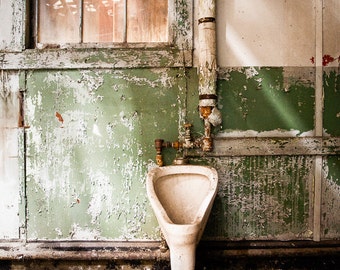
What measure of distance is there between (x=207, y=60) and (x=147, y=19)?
612 mm

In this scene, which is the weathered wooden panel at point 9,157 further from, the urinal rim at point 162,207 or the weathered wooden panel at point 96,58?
the urinal rim at point 162,207

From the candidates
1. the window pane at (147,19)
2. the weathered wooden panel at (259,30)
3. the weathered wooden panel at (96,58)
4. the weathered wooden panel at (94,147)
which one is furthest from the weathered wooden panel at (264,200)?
the window pane at (147,19)

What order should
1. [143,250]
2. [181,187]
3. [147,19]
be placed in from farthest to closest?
1. [147,19]
2. [143,250]
3. [181,187]

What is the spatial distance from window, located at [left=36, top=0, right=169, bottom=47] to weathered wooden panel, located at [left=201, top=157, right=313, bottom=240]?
1.19 meters

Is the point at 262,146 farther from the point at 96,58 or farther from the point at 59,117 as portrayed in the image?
the point at 59,117

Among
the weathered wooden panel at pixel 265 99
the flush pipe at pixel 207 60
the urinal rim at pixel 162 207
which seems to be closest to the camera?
the urinal rim at pixel 162 207

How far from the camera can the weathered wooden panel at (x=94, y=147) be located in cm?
215

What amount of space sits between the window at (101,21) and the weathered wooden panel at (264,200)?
119 centimetres

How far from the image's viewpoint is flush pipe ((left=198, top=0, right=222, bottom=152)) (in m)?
2.03

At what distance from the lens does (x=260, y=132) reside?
2.16m

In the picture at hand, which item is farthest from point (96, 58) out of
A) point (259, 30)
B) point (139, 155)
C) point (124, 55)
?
point (259, 30)

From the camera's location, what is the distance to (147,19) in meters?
2.22

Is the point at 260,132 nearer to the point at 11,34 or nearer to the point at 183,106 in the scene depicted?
the point at 183,106

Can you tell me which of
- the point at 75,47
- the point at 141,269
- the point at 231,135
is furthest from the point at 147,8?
the point at 141,269
